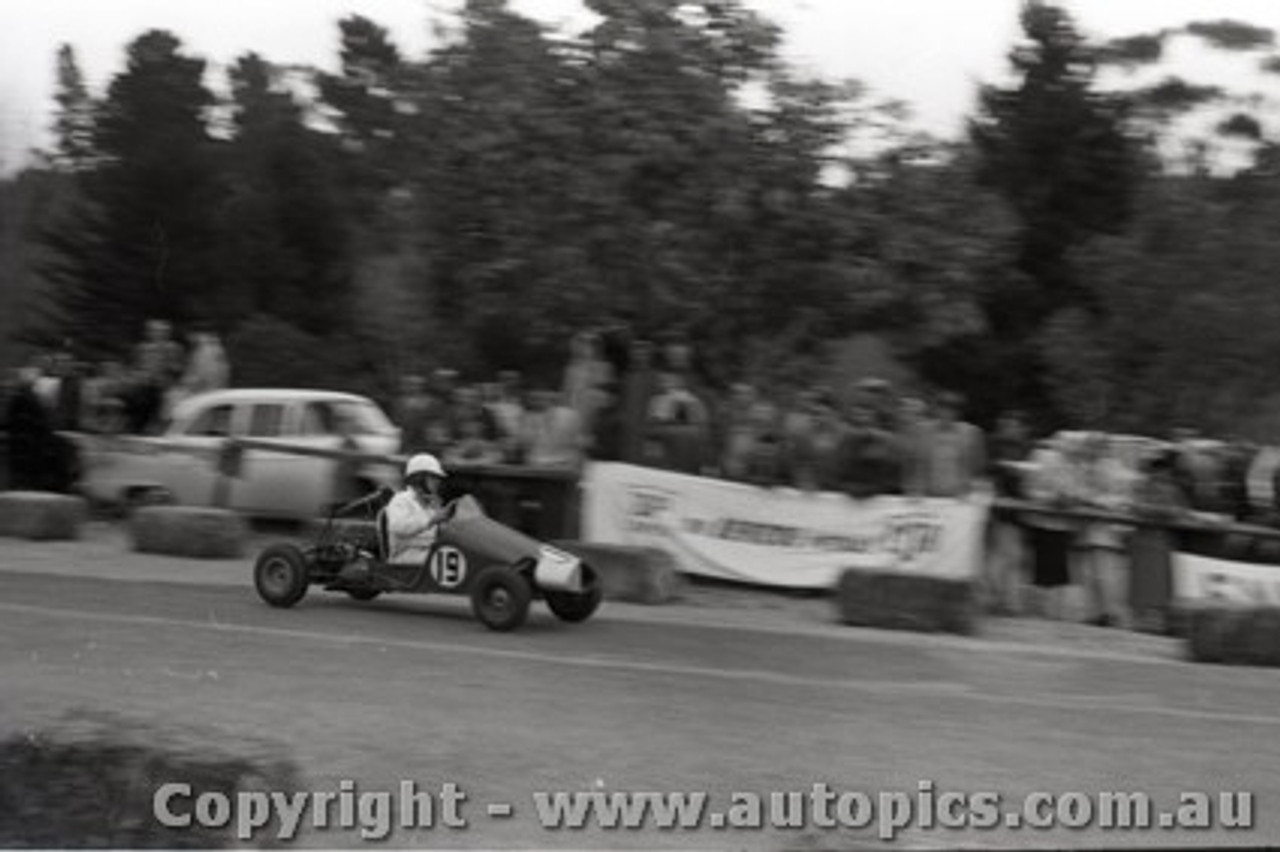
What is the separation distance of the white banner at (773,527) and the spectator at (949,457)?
0.45 metres

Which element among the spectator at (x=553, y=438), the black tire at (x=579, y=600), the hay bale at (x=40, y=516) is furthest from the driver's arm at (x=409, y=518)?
the hay bale at (x=40, y=516)

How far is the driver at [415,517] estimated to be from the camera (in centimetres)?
1351

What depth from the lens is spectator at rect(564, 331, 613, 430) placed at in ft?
58.6

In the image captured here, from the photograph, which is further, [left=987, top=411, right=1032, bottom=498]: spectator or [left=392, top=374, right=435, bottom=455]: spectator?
[left=987, top=411, right=1032, bottom=498]: spectator

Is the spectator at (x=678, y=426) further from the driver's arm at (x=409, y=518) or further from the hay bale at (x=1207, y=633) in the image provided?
the hay bale at (x=1207, y=633)

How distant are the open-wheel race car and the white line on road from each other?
29.4 inches

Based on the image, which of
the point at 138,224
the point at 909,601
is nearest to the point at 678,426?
the point at 909,601

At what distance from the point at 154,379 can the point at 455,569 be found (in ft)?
30.9

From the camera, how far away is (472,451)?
18.1 meters

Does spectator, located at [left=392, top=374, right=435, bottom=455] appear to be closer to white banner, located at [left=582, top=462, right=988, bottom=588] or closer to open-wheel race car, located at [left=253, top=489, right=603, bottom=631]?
white banner, located at [left=582, top=462, right=988, bottom=588]

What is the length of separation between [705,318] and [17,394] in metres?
7.24

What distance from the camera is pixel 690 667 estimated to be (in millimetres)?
12219

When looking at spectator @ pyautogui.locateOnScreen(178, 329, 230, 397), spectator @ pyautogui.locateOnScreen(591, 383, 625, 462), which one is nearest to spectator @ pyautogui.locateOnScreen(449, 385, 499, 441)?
spectator @ pyautogui.locateOnScreen(591, 383, 625, 462)

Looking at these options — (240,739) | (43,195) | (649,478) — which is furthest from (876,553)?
(43,195)
